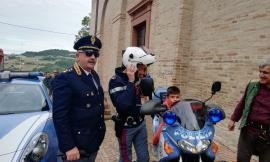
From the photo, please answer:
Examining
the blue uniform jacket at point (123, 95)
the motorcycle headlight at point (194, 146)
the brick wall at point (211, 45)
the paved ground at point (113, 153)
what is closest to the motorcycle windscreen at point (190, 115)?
the motorcycle headlight at point (194, 146)

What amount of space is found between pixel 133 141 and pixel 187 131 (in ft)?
3.70

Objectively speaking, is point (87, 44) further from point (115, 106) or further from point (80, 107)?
point (115, 106)

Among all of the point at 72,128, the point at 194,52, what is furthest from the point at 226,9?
the point at 72,128

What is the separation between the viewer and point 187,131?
7.98ft

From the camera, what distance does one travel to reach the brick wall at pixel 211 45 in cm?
557

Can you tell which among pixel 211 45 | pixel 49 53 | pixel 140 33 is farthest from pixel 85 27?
pixel 211 45

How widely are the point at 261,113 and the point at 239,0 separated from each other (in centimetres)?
361

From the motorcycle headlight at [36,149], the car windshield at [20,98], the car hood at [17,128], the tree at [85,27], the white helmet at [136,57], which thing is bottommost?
the motorcycle headlight at [36,149]

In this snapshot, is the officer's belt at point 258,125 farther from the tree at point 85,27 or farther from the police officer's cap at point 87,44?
the tree at point 85,27

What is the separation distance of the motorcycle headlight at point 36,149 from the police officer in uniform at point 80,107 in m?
0.70

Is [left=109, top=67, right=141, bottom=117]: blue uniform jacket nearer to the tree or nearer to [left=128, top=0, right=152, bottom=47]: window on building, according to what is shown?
[left=128, top=0, right=152, bottom=47]: window on building

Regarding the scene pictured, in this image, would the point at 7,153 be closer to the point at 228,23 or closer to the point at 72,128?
the point at 72,128

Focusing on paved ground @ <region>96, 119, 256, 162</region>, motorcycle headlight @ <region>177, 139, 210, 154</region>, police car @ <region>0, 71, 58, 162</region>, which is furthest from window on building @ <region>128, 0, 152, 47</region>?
motorcycle headlight @ <region>177, 139, 210, 154</region>

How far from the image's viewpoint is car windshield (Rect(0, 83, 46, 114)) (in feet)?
13.2
